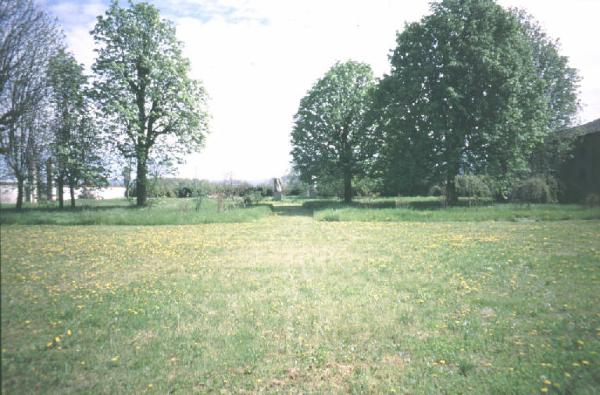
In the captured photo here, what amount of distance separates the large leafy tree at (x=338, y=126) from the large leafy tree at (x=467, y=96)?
709cm

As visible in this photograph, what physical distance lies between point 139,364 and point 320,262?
5.23 m

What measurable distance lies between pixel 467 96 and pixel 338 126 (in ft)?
41.3

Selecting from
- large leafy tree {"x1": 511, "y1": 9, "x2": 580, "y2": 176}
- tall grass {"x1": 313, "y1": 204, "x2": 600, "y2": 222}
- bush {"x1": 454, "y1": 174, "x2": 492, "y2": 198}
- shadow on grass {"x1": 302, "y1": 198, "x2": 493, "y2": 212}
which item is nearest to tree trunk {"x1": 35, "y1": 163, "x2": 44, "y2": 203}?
tall grass {"x1": 313, "y1": 204, "x2": 600, "y2": 222}

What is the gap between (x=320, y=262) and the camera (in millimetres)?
7910

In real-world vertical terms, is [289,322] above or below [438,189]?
below

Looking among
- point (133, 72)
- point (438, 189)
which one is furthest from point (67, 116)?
point (438, 189)

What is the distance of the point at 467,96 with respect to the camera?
71.7 ft

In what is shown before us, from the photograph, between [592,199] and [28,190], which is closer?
[28,190]

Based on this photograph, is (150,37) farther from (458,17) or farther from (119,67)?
(458,17)

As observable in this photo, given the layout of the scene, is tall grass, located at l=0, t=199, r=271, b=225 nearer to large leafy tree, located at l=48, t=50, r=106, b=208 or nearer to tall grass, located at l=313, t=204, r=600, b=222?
large leafy tree, located at l=48, t=50, r=106, b=208

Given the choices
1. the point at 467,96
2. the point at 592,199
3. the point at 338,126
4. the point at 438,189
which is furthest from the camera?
the point at 338,126

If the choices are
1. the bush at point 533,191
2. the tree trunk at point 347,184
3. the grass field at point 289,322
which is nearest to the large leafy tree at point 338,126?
the tree trunk at point 347,184

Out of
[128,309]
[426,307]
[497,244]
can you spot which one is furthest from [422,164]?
[128,309]

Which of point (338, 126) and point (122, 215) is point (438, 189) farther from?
point (122, 215)
